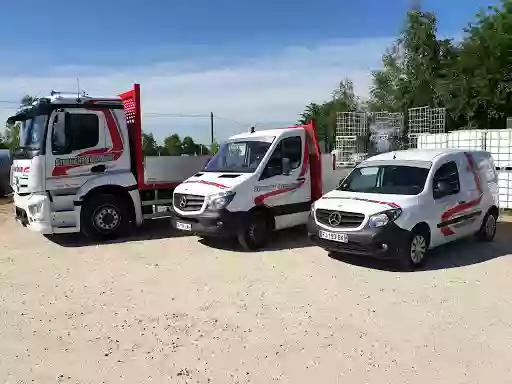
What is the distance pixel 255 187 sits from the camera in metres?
8.52

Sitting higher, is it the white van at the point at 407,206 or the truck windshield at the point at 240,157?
the truck windshield at the point at 240,157

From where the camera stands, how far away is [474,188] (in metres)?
8.41

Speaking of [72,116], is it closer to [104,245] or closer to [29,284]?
[104,245]

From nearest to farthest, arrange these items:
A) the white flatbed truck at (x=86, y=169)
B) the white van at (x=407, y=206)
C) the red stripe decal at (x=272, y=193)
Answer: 1. the white van at (x=407, y=206)
2. the red stripe decal at (x=272, y=193)
3. the white flatbed truck at (x=86, y=169)

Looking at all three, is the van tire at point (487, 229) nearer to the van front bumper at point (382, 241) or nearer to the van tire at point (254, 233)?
the van front bumper at point (382, 241)

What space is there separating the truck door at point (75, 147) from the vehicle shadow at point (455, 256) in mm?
4695

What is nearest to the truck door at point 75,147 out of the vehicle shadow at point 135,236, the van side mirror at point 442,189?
the vehicle shadow at point 135,236

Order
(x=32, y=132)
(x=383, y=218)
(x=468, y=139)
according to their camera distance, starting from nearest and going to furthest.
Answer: (x=383, y=218)
(x=32, y=132)
(x=468, y=139)

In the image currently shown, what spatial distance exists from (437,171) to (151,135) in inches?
232

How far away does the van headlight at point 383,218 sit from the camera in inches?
271

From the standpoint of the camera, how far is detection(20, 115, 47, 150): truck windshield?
8875mm

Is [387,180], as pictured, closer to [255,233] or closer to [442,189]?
[442,189]

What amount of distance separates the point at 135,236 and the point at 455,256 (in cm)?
600

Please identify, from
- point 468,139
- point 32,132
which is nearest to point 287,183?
point 32,132
